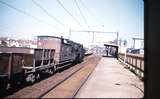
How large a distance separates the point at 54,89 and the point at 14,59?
10.6 ft

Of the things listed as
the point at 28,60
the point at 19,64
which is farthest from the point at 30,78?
the point at 19,64

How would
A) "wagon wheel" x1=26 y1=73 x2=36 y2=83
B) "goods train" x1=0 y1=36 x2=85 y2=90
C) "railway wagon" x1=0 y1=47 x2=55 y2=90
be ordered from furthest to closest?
"wagon wheel" x1=26 y1=73 x2=36 y2=83, "goods train" x1=0 y1=36 x2=85 y2=90, "railway wagon" x1=0 y1=47 x2=55 y2=90

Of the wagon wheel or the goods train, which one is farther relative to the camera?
the wagon wheel

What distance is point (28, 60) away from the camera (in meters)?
13.6

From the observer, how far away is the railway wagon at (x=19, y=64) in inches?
398

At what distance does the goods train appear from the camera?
1022cm

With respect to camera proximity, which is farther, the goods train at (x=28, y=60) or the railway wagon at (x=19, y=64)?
the goods train at (x=28, y=60)

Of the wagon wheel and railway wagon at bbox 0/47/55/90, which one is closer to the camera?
railway wagon at bbox 0/47/55/90

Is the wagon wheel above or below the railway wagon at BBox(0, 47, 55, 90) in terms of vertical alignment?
below

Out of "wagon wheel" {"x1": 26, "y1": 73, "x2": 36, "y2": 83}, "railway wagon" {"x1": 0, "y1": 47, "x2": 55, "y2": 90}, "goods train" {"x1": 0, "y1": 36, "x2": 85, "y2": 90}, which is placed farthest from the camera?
"wagon wheel" {"x1": 26, "y1": 73, "x2": 36, "y2": 83}
